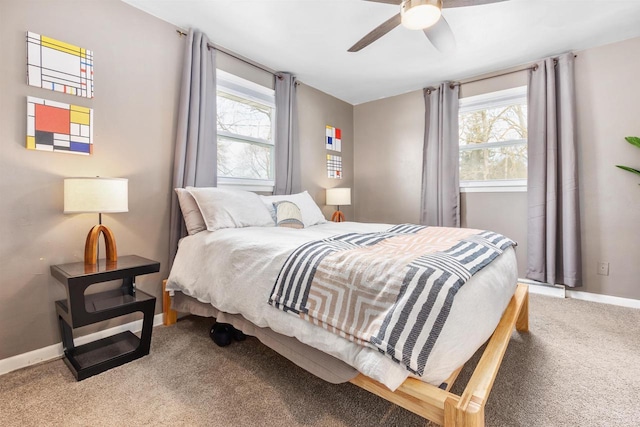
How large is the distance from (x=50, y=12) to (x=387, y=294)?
2553 mm

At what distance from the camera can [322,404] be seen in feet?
4.53

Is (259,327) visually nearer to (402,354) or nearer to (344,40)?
(402,354)

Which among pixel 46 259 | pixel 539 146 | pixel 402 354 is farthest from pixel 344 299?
pixel 539 146

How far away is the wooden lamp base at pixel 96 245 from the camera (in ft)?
6.02

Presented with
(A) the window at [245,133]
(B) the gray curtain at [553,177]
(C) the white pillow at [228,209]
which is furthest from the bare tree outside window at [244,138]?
(B) the gray curtain at [553,177]

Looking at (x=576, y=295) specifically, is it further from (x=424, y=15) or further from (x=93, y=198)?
(x=93, y=198)

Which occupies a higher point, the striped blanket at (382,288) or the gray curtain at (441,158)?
the gray curtain at (441,158)

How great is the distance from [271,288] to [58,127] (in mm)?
1701

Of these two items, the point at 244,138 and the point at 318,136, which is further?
the point at 318,136

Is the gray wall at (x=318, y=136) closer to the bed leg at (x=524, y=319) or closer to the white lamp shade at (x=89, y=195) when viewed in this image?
the white lamp shade at (x=89, y=195)

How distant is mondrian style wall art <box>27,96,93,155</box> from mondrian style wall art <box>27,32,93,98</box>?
0.11 m

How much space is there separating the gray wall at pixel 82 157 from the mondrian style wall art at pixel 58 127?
4 centimetres

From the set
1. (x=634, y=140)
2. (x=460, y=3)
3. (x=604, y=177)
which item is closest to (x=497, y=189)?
(x=604, y=177)

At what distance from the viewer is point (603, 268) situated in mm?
2854
